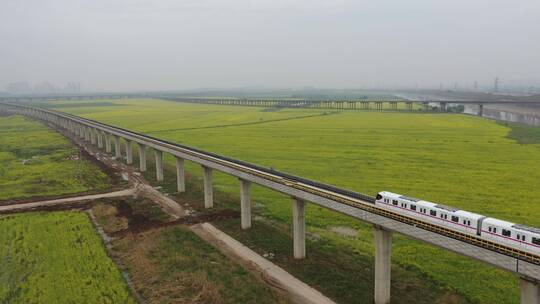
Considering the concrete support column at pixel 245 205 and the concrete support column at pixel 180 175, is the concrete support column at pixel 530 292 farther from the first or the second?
the concrete support column at pixel 180 175

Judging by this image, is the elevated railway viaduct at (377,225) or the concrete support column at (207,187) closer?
the elevated railway viaduct at (377,225)

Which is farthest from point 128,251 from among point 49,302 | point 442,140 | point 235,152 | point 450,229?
point 442,140

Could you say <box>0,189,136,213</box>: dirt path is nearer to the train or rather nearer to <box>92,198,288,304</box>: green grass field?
<box>92,198,288,304</box>: green grass field

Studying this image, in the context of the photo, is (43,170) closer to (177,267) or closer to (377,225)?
(177,267)

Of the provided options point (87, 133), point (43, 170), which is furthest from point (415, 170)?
point (87, 133)

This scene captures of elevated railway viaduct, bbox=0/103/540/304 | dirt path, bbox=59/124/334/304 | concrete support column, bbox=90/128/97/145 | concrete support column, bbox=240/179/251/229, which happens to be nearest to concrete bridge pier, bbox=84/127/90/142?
concrete support column, bbox=90/128/97/145

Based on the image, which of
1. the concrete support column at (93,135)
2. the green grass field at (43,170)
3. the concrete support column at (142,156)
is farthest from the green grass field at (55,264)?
the concrete support column at (93,135)
